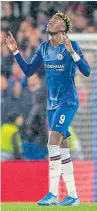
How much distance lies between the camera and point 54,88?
29.3 feet

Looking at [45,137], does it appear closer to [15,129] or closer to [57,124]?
[15,129]

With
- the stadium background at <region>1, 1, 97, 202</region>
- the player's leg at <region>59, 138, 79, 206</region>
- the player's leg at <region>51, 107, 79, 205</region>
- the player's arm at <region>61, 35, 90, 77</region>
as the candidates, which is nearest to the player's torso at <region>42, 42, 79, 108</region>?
the player's leg at <region>51, 107, 79, 205</region>

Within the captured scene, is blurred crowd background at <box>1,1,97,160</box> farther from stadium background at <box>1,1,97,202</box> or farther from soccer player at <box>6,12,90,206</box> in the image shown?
soccer player at <box>6,12,90,206</box>

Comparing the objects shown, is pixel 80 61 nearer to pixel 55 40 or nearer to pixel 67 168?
pixel 55 40

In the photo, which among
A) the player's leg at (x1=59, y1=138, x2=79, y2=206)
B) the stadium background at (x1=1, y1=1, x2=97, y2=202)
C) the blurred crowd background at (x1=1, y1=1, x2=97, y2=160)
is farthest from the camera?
the blurred crowd background at (x1=1, y1=1, x2=97, y2=160)

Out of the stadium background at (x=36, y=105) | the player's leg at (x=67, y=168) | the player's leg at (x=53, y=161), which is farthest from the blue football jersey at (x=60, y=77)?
the stadium background at (x=36, y=105)

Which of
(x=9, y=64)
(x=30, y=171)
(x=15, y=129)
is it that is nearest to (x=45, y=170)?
(x=30, y=171)

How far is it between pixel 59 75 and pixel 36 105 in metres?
3.93

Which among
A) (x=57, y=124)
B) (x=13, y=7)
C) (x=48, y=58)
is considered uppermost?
(x=13, y=7)

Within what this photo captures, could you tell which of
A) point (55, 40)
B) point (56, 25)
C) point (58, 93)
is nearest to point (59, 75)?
point (58, 93)

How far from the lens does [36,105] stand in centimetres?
1281

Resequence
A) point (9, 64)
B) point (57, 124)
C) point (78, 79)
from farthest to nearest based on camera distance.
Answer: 1. point (9, 64)
2. point (78, 79)
3. point (57, 124)

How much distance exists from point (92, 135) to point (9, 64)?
2092 mm

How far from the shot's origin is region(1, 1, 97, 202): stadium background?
12008mm
